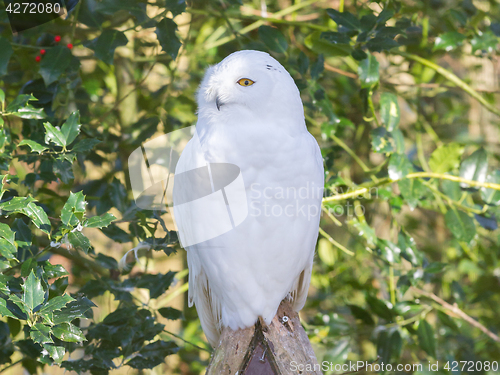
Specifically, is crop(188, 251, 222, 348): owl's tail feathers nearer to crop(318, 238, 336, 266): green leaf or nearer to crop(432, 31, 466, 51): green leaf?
crop(318, 238, 336, 266): green leaf

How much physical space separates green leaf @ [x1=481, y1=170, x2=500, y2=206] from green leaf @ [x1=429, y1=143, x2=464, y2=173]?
15 centimetres

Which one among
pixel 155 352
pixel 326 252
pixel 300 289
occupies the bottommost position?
pixel 326 252

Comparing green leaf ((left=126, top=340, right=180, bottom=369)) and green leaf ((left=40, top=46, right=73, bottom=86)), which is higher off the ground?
green leaf ((left=40, top=46, right=73, bottom=86))

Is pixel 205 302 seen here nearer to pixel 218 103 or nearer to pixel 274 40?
pixel 218 103

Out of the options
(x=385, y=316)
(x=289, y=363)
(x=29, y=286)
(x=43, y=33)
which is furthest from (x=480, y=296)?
(x=43, y=33)

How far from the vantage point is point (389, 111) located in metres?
1.75

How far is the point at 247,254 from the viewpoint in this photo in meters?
1.24

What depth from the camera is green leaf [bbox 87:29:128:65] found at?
140 cm

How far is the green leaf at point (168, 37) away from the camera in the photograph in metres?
1.42

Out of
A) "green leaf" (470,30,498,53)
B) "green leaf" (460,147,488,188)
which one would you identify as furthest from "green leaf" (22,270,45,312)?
"green leaf" (470,30,498,53)

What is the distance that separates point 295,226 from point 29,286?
737 millimetres

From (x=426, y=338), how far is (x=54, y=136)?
1.76m

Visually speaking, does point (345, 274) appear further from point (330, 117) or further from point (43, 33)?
point (43, 33)

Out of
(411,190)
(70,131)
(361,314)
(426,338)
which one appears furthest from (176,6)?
(426,338)
